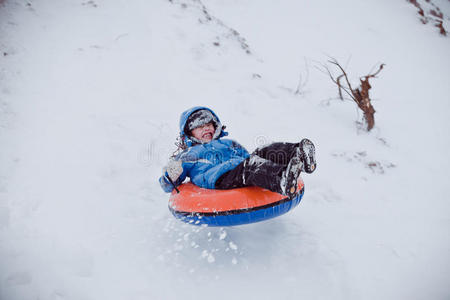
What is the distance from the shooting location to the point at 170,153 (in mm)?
3742

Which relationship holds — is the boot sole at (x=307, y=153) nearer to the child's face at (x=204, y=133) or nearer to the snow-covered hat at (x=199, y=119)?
the child's face at (x=204, y=133)

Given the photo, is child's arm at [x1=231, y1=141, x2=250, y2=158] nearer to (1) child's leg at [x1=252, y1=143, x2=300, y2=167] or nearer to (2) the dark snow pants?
(2) the dark snow pants

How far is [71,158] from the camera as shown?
305 cm

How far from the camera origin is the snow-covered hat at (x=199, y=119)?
2916 millimetres

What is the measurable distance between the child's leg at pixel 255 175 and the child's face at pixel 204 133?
777 mm

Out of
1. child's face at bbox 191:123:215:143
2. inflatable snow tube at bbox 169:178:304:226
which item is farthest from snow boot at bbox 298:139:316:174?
child's face at bbox 191:123:215:143

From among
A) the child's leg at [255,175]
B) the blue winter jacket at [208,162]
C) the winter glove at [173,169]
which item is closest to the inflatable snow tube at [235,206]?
the child's leg at [255,175]

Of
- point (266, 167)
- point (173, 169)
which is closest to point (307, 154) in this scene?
point (266, 167)

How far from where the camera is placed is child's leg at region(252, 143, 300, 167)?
1727 mm

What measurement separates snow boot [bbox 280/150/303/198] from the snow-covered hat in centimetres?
150

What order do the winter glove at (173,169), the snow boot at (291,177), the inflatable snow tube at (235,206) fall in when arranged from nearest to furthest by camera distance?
the snow boot at (291,177), the inflatable snow tube at (235,206), the winter glove at (173,169)

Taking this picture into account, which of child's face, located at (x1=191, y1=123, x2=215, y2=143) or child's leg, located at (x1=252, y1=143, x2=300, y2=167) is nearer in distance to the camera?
child's leg, located at (x1=252, y1=143, x2=300, y2=167)

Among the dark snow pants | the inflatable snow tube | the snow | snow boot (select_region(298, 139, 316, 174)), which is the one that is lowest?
the snow

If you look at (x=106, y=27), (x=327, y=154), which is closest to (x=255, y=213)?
(x=327, y=154)
